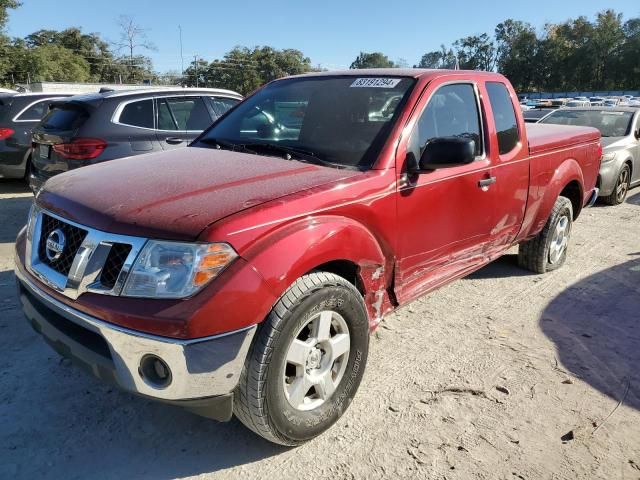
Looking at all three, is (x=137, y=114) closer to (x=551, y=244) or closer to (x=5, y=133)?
(x=5, y=133)

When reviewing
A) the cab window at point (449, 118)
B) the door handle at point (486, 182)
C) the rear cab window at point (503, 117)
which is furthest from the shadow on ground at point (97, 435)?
the rear cab window at point (503, 117)

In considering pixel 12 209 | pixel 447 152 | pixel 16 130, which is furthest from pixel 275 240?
pixel 16 130

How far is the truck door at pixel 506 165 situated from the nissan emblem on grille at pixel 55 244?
9.56 ft

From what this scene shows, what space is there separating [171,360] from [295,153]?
1574 mm

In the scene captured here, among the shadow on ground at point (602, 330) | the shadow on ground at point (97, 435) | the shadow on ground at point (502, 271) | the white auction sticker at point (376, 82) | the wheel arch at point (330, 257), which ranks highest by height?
the white auction sticker at point (376, 82)

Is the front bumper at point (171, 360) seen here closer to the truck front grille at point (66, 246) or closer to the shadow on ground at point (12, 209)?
the truck front grille at point (66, 246)

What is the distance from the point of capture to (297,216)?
2.44 m

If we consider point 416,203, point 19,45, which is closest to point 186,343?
point 416,203

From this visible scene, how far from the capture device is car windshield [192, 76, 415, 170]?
314cm

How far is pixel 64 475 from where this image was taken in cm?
240

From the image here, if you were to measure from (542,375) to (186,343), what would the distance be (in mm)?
2419

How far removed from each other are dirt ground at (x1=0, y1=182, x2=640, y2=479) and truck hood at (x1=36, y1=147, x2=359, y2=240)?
1136 millimetres

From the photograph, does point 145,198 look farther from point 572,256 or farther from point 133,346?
point 572,256

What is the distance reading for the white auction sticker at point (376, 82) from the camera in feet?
11.3
